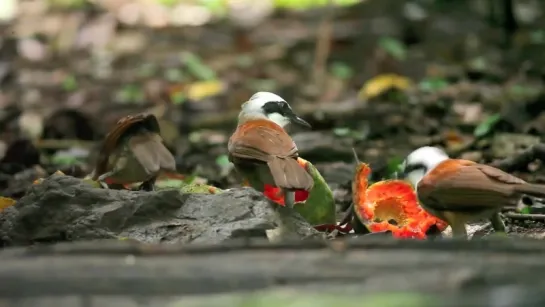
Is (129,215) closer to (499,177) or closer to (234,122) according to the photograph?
(499,177)

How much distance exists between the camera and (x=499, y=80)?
9.81m

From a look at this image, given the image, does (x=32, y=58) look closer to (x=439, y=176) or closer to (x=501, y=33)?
(x=501, y=33)

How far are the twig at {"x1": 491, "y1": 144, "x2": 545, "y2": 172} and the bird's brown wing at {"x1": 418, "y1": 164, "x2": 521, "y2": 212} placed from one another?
4.46 feet

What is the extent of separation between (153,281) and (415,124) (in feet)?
19.6

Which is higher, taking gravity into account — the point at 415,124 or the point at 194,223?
the point at 194,223

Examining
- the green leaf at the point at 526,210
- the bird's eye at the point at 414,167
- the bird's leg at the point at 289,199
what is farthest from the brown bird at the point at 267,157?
the green leaf at the point at 526,210

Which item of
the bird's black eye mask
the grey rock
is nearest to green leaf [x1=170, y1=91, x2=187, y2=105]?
the bird's black eye mask

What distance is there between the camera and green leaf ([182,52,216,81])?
1096 cm

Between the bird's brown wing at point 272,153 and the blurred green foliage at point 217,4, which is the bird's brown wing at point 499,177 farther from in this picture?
the blurred green foliage at point 217,4

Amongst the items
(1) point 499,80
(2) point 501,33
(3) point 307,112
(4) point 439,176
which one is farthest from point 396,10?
(4) point 439,176

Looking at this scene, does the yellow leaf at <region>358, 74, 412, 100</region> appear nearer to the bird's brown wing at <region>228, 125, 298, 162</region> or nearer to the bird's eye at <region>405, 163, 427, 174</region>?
the bird's eye at <region>405, 163, 427, 174</region>

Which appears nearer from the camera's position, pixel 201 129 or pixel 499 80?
pixel 201 129

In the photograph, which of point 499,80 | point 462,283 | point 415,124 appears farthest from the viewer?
point 499,80

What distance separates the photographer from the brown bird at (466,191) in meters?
3.35
